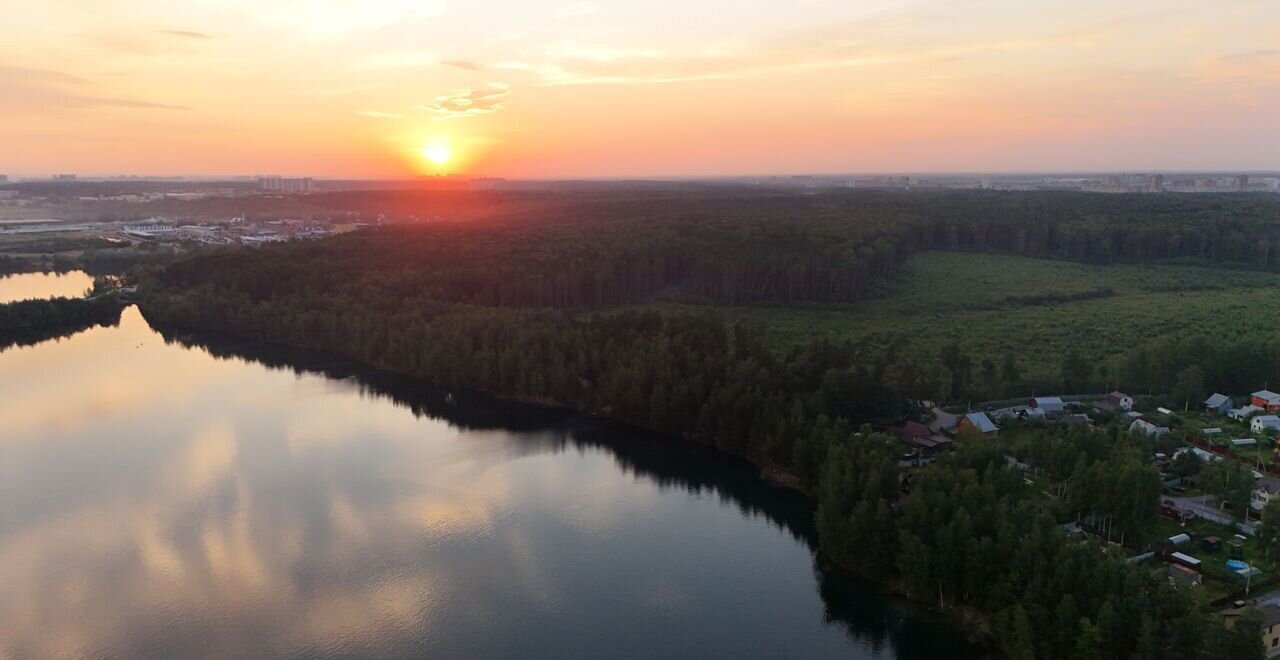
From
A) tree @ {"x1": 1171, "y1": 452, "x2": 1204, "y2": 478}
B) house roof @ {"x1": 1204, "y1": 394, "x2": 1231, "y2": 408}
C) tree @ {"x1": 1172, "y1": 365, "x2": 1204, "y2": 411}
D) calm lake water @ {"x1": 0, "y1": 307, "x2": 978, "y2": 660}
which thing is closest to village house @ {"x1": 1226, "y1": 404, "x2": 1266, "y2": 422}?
house roof @ {"x1": 1204, "y1": 394, "x2": 1231, "y2": 408}

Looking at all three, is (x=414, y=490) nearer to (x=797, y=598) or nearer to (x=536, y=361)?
(x=536, y=361)

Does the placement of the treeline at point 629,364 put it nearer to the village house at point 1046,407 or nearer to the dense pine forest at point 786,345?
the dense pine forest at point 786,345

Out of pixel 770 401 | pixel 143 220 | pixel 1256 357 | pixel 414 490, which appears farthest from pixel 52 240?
pixel 1256 357

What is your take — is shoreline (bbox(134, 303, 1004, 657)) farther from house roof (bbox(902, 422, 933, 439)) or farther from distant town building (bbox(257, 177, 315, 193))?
distant town building (bbox(257, 177, 315, 193))

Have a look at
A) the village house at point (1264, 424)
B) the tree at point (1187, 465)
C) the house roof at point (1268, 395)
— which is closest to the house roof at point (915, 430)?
the tree at point (1187, 465)

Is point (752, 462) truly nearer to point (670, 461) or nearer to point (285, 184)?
point (670, 461)
